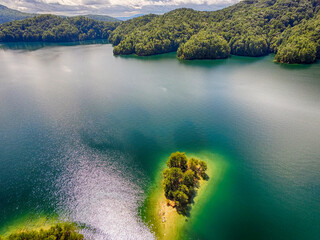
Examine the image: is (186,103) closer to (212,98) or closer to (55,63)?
(212,98)

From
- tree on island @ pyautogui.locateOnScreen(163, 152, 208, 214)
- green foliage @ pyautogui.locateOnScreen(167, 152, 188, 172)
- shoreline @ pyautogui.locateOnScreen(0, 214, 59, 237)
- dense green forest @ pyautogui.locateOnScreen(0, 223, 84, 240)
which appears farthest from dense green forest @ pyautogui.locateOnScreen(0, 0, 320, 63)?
dense green forest @ pyautogui.locateOnScreen(0, 223, 84, 240)

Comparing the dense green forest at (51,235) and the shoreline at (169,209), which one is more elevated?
the dense green forest at (51,235)

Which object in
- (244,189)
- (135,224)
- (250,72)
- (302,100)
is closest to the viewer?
(135,224)

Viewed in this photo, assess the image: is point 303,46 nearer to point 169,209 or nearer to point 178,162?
point 178,162

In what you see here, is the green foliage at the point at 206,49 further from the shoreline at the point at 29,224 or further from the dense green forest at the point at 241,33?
the shoreline at the point at 29,224

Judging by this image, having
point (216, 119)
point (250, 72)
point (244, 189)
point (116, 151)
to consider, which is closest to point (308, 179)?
point (244, 189)

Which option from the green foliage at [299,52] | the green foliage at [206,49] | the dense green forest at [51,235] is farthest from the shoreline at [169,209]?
the green foliage at [206,49]
